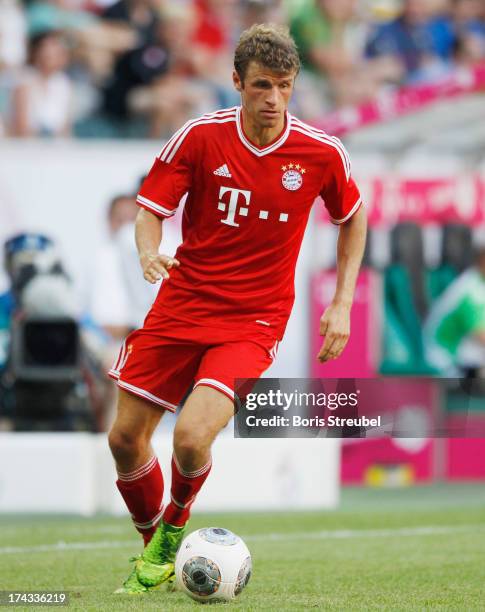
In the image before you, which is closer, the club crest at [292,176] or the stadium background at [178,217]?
the club crest at [292,176]

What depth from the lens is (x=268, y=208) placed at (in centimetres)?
599

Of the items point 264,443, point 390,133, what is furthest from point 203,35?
point 264,443

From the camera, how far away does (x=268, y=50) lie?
18.9 feet

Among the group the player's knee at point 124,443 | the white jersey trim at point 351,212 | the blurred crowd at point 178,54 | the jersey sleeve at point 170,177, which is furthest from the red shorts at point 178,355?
the blurred crowd at point 178,54

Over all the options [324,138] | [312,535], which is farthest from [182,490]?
[312,535]

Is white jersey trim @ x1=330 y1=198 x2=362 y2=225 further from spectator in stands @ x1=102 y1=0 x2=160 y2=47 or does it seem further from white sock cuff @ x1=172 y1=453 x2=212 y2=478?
spectator in stands @ x1=102 y1=0 x2=160 y2=47

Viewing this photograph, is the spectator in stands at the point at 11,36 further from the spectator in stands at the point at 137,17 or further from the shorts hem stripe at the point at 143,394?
the shorts hem stripe at the point at 143,394

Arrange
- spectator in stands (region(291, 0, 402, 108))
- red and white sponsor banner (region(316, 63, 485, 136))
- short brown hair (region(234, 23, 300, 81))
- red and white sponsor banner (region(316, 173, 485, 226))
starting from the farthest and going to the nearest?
spectator in stands (region(291, 0, 402, 108))
red and white sponsor banner (region(316, 173, 485, 226))
red and white sponsor banner (region(316, 63, 485, 136))
short brown hair (region(234, 23, 300, 81))

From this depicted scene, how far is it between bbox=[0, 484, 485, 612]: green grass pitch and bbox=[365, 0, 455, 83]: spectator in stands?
630 centimetres

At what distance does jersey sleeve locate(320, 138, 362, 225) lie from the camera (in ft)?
20.0

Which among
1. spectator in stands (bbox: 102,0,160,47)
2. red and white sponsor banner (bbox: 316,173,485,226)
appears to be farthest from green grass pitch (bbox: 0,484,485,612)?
spectator in stands (bbox: 102,0,160,47)

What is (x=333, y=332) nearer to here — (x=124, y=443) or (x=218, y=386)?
(x=218, y=386)

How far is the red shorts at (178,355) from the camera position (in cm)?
597

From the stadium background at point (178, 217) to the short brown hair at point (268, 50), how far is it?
5147 mm
